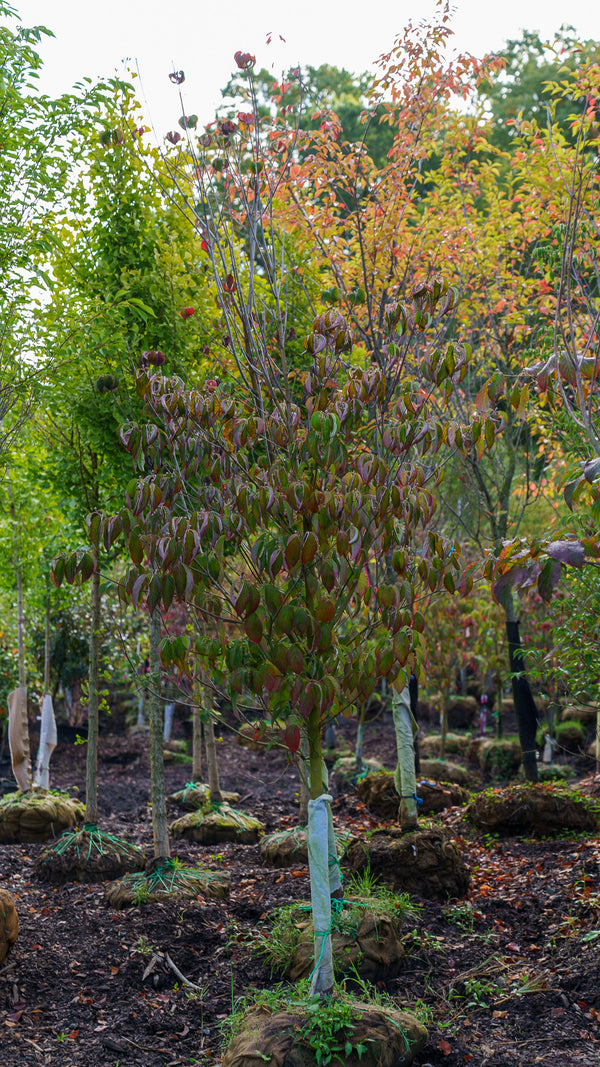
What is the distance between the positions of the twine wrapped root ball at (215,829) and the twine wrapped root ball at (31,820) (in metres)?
1.19

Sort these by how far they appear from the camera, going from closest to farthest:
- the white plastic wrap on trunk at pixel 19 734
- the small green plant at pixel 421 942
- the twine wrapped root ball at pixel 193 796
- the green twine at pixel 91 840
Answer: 1. the small green plant at pixel 421 942
2. the green twine at pixel 91 840
3. the white plastic wrap on trunk at pixel 19 734
4. the twine wrapped root ball at pixel 193 796

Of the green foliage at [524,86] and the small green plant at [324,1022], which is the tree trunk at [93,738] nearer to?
the small green plant at [324,1022]

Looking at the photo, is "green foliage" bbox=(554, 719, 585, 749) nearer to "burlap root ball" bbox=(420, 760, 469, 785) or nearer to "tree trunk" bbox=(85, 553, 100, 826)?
"burlap root ball" bbox=(420, 760, 469, 785)

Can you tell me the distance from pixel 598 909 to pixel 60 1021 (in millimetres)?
3383

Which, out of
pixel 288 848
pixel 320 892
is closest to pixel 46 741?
pixel 288 848

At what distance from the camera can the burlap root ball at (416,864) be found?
5.70 m

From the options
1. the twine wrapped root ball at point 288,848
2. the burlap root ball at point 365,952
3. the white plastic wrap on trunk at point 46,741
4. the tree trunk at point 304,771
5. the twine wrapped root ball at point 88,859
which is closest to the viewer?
the tree trunk at point 304,771

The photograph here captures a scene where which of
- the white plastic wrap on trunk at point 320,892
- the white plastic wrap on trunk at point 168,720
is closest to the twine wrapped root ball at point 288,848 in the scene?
the white plastic wrap on trunk at point 320,892

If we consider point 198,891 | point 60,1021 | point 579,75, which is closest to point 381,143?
point 579,75

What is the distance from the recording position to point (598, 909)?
5.21 m

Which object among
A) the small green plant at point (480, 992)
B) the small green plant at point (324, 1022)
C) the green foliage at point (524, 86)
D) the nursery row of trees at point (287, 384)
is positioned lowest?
the small green plant at point (480, 992)

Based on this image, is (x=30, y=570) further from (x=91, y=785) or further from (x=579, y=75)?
(x=579, y=75)

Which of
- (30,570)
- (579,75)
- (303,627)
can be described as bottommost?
(303,627)

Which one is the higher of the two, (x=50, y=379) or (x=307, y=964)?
(x=50, y=379)
